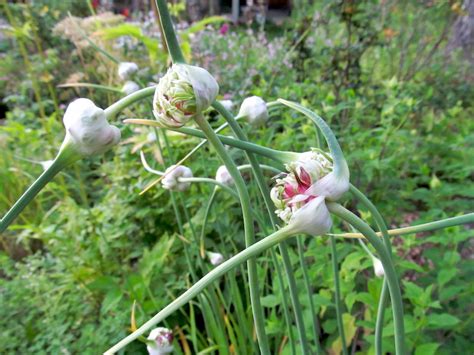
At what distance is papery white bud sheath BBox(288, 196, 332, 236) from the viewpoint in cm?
24

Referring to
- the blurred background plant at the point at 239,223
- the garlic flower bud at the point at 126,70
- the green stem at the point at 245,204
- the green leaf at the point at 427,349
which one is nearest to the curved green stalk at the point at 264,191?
the green stem at the point at 245,204

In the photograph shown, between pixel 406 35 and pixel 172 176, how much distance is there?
2.33 m

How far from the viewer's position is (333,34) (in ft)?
9.61

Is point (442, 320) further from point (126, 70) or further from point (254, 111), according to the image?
point (126, 70)

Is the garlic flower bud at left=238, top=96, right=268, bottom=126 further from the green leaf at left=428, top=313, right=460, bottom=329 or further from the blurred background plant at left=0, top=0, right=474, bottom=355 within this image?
the green leaf at left=428, top=313, right=460, bottom=329

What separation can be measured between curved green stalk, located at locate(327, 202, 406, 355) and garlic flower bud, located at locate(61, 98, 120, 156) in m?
0.17

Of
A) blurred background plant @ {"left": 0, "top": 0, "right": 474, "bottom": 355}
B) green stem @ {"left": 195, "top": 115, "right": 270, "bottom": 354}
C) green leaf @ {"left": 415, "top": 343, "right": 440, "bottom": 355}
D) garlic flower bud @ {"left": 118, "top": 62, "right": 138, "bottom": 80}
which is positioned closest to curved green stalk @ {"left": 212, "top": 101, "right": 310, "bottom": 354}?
green stem @ {"left": 195, "top": 115, "right": 270, "bottom": 354}

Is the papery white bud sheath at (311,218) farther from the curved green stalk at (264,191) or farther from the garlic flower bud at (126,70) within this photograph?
the garlic flower bud at (126,70)

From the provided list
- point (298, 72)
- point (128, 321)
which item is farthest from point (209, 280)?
point (298, 72)

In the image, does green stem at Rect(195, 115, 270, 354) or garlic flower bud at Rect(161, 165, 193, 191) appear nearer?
green stem at Rect(195, 115, 270, 354)

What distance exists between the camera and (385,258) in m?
0.27

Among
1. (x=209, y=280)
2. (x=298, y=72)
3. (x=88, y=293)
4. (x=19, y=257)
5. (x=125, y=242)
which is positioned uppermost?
(x=209, y=280)

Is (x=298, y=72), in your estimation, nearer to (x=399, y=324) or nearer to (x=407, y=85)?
(x=407, y=85)

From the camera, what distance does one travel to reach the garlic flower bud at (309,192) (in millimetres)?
241
